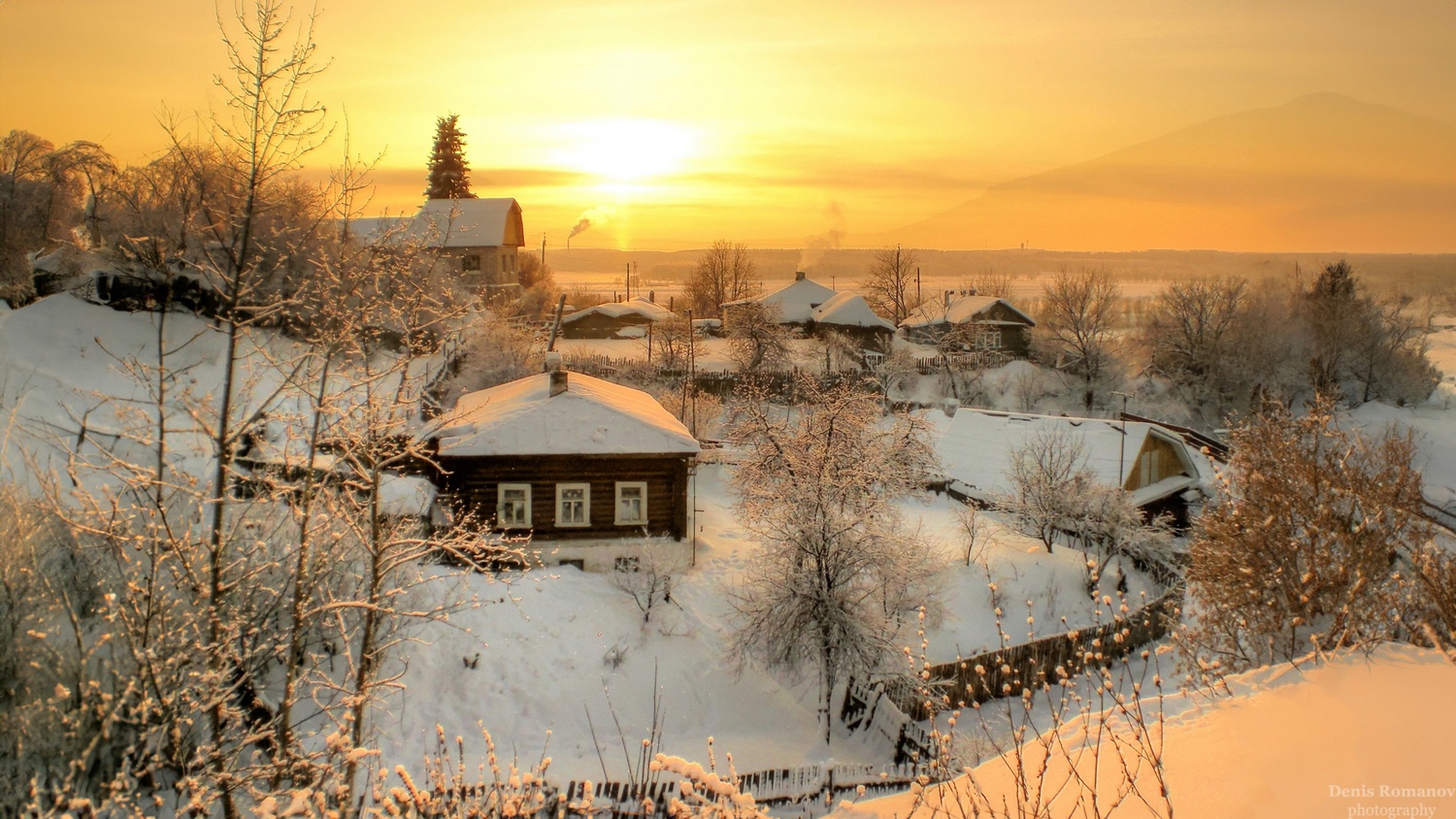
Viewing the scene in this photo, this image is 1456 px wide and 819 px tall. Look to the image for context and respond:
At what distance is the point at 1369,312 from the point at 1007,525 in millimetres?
40181

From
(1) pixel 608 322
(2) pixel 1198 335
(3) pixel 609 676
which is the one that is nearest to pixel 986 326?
(2) pixel 1198 335

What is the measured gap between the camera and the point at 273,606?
30.3ft

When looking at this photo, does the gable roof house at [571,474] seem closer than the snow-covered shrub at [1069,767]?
No

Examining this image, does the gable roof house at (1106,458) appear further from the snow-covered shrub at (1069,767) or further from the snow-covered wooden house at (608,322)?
the snow-covered wooden house at (608,322)

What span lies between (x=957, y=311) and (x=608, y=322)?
83.9ft

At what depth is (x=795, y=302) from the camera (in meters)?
58.9

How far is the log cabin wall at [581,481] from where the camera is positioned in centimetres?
1941

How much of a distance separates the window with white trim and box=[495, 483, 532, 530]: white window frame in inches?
83.3

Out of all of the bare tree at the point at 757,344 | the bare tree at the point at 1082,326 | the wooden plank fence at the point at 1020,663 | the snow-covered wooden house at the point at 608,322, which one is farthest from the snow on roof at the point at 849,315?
the wooden plank fence at the point at 1020,663

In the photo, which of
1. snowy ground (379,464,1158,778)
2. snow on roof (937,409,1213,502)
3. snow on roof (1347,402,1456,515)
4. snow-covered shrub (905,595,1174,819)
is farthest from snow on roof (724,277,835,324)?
snow-covered shrub (905,595,1174,819)

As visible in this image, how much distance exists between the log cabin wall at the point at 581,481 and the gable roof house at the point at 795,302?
3279cm

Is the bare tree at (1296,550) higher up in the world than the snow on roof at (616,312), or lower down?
lower down

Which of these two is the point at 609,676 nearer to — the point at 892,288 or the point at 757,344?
the point at 757,344

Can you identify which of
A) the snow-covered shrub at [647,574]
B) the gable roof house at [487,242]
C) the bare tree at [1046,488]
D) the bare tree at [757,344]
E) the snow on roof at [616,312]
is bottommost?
the snow-covered shrub at [647,574]
